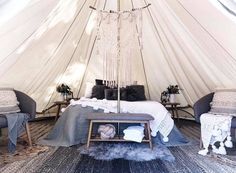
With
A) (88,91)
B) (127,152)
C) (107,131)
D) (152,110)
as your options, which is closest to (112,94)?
(88,91)

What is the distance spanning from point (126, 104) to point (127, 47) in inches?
38.2

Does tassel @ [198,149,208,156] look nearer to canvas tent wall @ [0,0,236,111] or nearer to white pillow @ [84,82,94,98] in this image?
canvas tent wall @ [0,0,236,111]

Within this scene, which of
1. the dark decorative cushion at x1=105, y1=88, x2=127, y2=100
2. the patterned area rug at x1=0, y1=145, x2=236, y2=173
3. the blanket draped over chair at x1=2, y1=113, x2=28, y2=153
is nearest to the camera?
the patterned area rug at x1=0, y1=145, x2=236, y2=173

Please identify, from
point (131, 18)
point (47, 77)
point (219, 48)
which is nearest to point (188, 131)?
point (219, 48)

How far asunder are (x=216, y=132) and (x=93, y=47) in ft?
9.96

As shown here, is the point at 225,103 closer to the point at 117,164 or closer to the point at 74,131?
the point at 117,164

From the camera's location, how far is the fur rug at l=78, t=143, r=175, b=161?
2948 millimetres

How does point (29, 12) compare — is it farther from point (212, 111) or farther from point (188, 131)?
point (188, 131)

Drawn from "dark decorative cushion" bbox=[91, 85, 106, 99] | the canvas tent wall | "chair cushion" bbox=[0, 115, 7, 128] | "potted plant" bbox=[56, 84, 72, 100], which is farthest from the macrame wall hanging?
"chair cushion" bbox=[0, 115, 7, 128]

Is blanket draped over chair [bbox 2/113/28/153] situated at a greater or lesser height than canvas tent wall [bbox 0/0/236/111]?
lesser

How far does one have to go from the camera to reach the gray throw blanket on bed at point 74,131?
11.9 ft

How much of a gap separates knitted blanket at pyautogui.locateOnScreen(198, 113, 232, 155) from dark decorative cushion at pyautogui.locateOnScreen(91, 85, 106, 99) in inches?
92.7

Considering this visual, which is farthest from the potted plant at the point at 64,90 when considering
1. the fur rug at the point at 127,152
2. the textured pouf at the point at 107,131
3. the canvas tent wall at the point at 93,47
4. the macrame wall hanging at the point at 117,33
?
the fur rug at the point at 127,152

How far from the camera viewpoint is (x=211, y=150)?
3.29 metres
